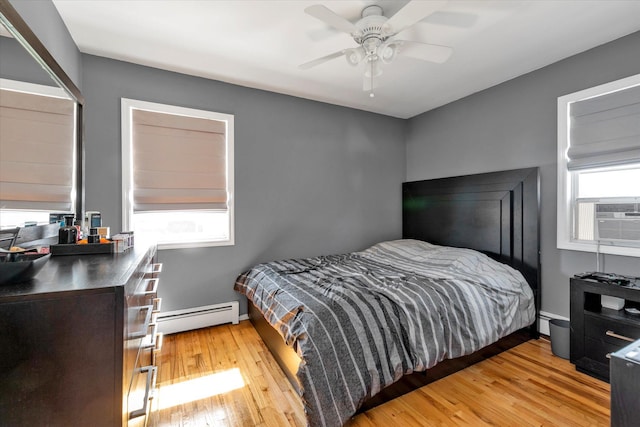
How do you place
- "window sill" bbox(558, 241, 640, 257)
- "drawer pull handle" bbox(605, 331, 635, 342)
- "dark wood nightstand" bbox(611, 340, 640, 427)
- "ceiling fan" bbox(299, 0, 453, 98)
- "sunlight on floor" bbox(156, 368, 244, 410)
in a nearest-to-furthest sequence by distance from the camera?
1. "dark wood nightstand" bbox(611, 340, 640, 427)
2. "ceiling fan" bbox(299, 0, 453, 98)
3. "sunlight on floor" bbox(156, 368, 244, 410)
4. "drawer pull handle" bbox(605, 331, 635, 342)
5. "window sill" bbox(558, 241, 640, 257)

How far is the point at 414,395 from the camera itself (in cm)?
186

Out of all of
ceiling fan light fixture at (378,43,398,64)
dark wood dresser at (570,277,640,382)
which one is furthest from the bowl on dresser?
dark wood dresser at (570,277,640,382)

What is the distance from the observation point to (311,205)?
3428mm

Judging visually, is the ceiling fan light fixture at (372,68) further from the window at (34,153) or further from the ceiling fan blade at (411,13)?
the window at (34,153)

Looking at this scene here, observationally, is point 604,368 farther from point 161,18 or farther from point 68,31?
point 68,31

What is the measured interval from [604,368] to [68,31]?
450 cm

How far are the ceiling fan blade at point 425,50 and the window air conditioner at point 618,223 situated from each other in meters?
1.72

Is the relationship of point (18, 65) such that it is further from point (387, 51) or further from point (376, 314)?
point (376, 314)

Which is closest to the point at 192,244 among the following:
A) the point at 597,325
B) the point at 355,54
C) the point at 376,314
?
the point at 376,314

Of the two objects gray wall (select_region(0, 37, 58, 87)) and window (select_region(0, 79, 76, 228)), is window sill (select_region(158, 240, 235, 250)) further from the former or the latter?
gray wall (select_region(0, 37, 58, 87))

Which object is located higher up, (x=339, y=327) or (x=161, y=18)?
(x=161, y=18)

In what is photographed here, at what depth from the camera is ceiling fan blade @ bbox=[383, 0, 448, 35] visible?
1477mm

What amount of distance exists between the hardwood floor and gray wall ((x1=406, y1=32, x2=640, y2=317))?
2.74ft

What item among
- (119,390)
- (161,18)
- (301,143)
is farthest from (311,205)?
(119,390)
